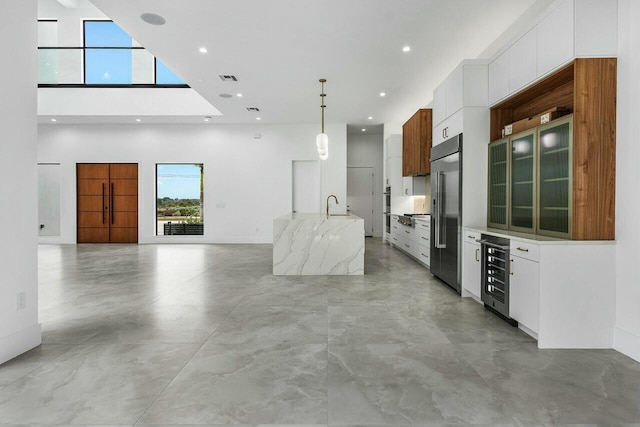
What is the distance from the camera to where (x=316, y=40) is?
4742 mm

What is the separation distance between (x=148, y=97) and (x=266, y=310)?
7.38 meters

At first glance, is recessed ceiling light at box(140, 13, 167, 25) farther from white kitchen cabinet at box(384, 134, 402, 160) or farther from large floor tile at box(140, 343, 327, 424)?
white kitchen cabinet at box(384, 134, 402, 160)

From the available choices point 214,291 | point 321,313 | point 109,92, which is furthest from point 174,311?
point 109,92

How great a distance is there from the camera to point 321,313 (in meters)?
3.60

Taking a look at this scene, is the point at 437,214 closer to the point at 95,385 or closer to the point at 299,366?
the point at 299,366

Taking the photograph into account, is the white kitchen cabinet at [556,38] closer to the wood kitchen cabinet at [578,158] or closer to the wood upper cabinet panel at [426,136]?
the wood kitchen cabinet at [578,158]

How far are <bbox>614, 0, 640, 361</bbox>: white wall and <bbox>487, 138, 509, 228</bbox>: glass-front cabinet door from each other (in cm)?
120

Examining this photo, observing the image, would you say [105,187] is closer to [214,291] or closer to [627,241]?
[214,291]

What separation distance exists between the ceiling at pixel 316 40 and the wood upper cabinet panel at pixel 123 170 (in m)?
3.80

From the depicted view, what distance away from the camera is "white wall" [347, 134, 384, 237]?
1109 centimetres

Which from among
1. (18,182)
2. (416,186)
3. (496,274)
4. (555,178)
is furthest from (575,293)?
(416,186)

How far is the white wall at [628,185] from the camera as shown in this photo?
2543mm

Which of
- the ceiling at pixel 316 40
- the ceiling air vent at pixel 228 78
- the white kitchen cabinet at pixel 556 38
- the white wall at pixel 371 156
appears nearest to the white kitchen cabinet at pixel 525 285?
the white kitchen cabinet at pixel 556 38

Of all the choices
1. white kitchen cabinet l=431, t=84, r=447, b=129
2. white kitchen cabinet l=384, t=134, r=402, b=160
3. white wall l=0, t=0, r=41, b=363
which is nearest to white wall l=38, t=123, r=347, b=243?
white kitchen cabinet l=384, t=134, r=402, b=160
